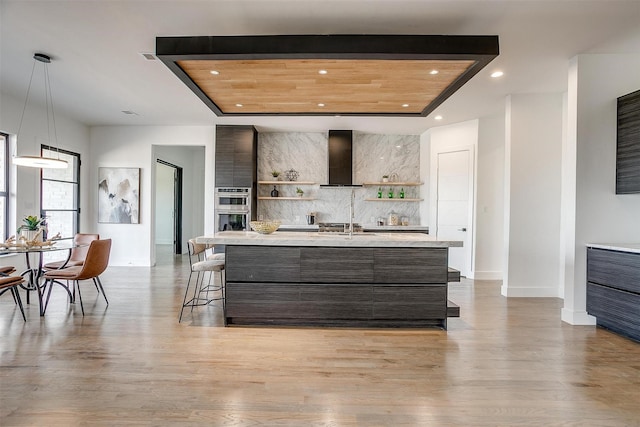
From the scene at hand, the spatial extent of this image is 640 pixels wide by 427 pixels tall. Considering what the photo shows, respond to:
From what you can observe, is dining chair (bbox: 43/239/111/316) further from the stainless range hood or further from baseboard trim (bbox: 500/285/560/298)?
baseboard trim (bbox: 500/285/560/298)

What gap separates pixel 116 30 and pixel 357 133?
469cm

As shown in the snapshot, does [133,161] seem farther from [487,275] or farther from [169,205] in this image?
[487,275]

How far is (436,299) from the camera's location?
10.7ft

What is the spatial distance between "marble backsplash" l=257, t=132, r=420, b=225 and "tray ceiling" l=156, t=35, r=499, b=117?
8.33 ft

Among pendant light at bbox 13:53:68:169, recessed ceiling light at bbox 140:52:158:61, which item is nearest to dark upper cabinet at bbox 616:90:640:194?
recessed ceiling light at bbox 140:52:158:61

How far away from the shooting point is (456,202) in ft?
19.8

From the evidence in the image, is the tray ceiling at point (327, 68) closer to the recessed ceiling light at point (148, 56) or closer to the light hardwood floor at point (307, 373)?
the recessed ceiling light at point (148, 56)

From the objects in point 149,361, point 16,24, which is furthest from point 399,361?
point 16,24

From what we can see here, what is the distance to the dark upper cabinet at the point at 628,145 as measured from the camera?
128 inches

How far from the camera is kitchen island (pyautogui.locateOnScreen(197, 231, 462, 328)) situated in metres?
3.24

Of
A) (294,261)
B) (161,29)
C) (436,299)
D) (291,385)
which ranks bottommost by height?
(291,385)

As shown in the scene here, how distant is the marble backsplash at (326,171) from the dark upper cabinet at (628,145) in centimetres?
364

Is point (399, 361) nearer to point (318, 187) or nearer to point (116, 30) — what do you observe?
point (116, 30)

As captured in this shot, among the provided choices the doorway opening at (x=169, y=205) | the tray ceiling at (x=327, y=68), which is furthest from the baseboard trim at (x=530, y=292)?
the doorway opening at (x=169, y=205)
